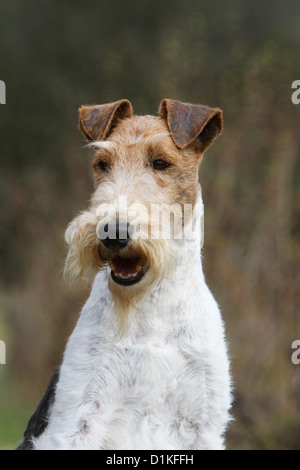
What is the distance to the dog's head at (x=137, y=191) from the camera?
11.3 ft

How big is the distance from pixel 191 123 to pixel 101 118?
57 centimetres

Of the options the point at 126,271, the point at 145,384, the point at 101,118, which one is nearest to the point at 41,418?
the point at 145,384

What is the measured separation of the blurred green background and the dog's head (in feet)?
12.3

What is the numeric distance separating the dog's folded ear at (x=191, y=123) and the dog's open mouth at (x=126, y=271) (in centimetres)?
85

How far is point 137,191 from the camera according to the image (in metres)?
3.72

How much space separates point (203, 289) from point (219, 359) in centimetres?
41

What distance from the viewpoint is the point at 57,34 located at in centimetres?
1466

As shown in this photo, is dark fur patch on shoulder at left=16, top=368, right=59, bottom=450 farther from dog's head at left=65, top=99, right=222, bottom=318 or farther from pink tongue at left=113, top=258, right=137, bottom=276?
pink tongue at left=113, top=258, right=137, bottom=276

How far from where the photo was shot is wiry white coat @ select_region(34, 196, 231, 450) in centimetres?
367

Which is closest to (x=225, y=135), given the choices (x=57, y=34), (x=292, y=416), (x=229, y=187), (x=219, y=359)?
(x=229, y=187)
